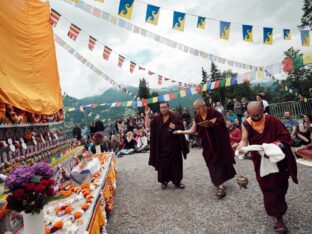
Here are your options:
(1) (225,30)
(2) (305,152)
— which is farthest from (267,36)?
(2) (305,152)

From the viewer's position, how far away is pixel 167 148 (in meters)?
4.65

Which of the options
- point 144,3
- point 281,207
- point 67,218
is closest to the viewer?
point 67,218

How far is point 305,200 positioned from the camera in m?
3.26

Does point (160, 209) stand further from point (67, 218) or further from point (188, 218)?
point (67, 218)

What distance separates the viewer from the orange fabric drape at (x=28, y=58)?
3.33 metres

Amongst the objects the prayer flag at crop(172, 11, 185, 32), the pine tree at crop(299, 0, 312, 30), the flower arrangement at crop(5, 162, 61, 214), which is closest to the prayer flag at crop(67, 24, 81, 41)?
the prayer flag at crop(172, 11, 185, 32)

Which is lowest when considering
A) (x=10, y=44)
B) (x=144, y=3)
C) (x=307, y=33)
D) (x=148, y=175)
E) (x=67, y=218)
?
(x=148, y=175)

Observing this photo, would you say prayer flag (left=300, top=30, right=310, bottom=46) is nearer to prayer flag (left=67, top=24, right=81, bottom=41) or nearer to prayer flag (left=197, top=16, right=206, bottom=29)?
prayer flag (left=197, top=16, right=206, bottom=29)

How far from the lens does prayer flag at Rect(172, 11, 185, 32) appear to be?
20.4ft

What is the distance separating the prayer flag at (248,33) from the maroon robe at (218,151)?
13.8 ft

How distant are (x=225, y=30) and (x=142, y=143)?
6.62 metres

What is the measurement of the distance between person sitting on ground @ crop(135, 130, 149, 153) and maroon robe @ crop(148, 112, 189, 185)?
6.32 metres

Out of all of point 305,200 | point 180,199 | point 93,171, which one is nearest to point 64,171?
point 93,171

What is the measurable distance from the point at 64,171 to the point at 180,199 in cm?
209
